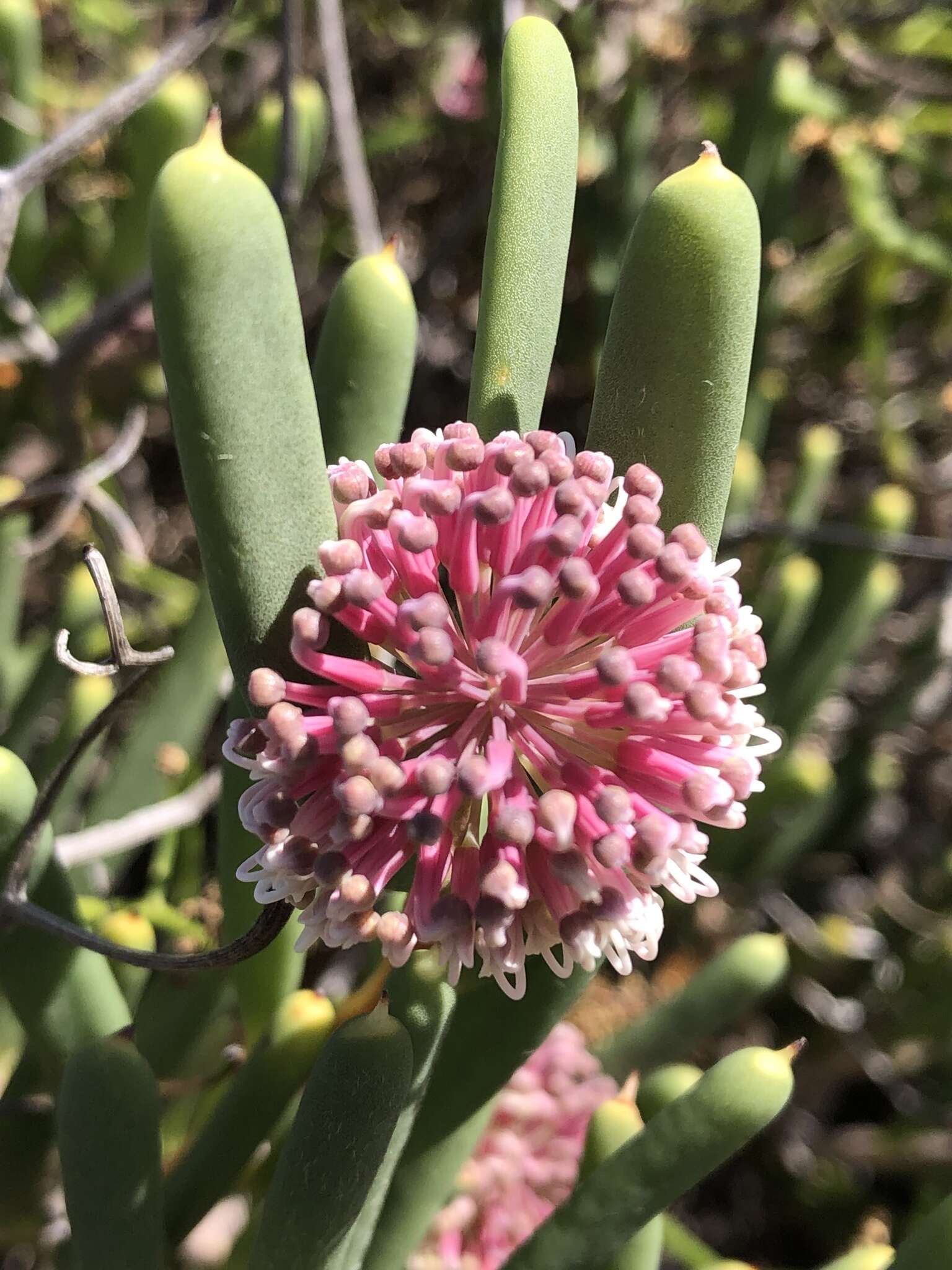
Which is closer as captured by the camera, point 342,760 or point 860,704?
point 342,760

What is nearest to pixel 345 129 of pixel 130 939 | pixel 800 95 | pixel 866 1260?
pixel 800 95

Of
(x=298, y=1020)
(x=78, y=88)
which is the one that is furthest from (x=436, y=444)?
(x=78, y=88)

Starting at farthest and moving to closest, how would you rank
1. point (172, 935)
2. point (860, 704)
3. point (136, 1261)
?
point (860, 704) < point (172, 935) < point (136, 1261)

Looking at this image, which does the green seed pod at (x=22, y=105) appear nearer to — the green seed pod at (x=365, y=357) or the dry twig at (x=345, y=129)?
the dry twig at (x=345, y=129)

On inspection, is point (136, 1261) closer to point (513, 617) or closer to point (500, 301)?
point (513, 617)

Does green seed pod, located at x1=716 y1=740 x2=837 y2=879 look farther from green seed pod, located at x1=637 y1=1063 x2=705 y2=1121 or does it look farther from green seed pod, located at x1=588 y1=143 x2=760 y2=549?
green seed pod, located at x1=588 y1=143 x2=760 y2=549

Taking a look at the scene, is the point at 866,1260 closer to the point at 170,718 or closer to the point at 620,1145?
the point at 620,1145
